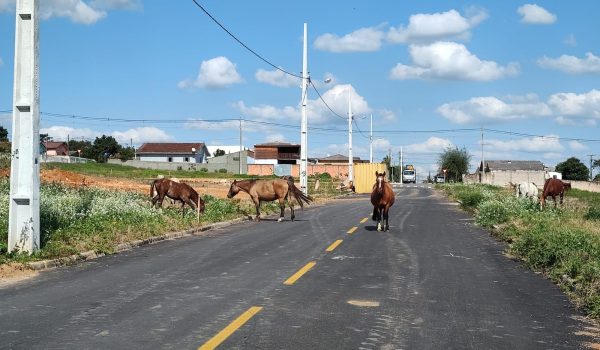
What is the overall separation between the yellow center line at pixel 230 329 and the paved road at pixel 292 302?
22mm

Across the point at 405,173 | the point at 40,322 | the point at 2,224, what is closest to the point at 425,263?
the point at 40,322

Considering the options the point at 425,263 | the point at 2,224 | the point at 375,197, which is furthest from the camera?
the point at 375,197

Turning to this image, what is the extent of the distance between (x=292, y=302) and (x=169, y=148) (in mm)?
126784

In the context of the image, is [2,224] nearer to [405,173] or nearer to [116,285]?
[116,285]

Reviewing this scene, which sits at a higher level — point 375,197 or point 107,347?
point 375,197

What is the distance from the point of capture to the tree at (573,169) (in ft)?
431

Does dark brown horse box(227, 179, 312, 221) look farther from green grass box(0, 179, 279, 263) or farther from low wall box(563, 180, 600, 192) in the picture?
low wall box(563, 180, 600, 192)

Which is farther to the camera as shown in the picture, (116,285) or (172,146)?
(172,146)

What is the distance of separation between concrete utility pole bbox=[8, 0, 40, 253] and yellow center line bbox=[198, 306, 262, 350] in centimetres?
669

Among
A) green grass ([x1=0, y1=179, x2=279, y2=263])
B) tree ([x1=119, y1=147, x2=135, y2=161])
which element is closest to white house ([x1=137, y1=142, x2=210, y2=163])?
tree ([x1=119, y1=147, x2=135, y2=161])

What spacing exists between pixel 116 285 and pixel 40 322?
2572 millimetres

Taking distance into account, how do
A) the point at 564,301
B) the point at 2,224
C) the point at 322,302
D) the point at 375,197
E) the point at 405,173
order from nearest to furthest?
the point at 322,302
the point at 564,301
the point at 2,224
the point at 375,197
the point at 405,173

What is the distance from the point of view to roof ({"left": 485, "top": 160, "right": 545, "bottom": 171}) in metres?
123

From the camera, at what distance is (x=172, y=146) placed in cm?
13312
